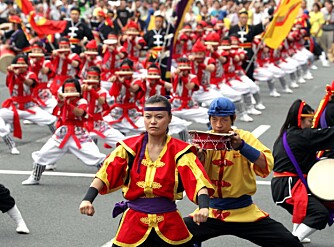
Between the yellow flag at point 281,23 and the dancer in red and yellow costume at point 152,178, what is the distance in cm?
1090

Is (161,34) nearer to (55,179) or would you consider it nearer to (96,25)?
(96,25)

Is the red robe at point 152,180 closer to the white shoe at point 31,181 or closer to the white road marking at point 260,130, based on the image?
the white shoe at point 31,181

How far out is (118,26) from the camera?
27.2 meters

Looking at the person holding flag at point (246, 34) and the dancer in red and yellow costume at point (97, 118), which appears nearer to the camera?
the dancer in red and yellow costume at point (97, 118)

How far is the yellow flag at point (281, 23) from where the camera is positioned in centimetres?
1764

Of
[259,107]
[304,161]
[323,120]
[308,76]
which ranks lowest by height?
[308,76]

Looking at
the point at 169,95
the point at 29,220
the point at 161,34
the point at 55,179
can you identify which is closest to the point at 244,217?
the point at 29,220

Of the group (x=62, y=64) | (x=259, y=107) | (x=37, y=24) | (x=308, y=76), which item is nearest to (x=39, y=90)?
(x=62, y=64)

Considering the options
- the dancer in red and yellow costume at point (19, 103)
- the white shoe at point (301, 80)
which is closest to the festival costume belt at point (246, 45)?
the white shoe at point (301, 80)

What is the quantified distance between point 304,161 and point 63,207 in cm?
325

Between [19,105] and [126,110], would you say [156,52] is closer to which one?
[19,105]

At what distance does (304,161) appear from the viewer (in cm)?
912

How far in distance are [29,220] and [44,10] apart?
2134 cm

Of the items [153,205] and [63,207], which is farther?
[63,207]
